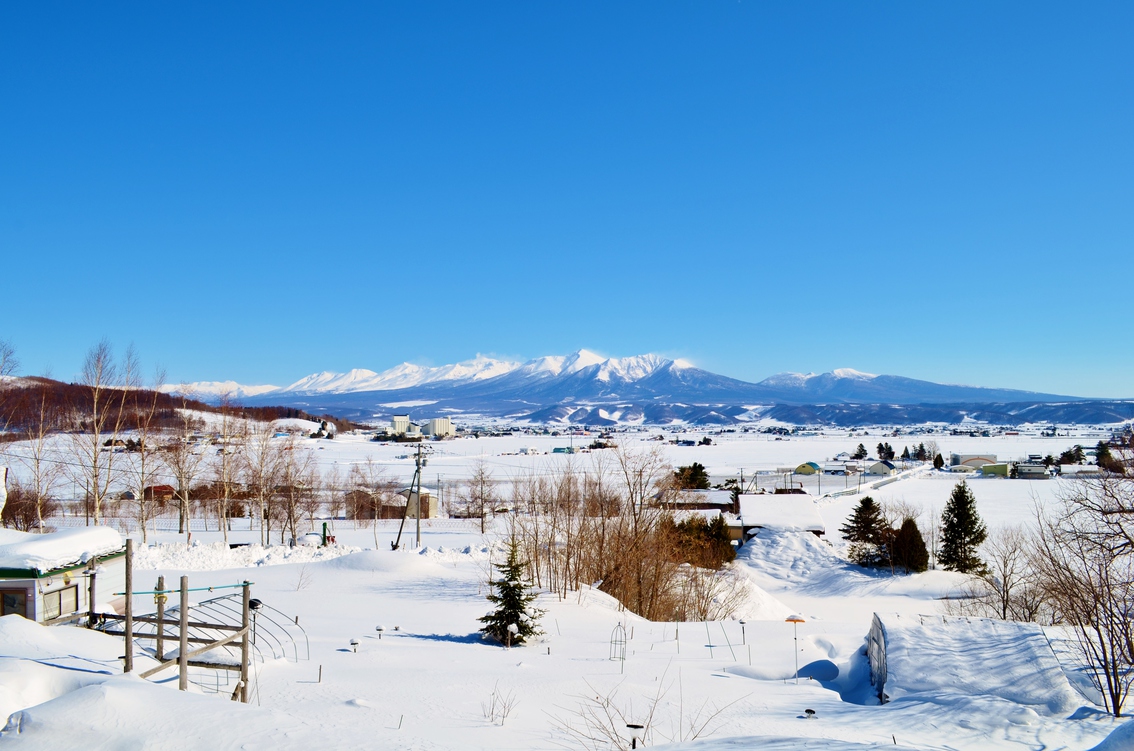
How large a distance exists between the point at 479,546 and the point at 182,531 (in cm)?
1984

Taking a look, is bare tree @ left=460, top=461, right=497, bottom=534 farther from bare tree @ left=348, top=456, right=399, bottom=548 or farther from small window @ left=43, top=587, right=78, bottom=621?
small window @ left=43, top=587, right=78, bottom=621

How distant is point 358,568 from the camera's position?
81.1 ft

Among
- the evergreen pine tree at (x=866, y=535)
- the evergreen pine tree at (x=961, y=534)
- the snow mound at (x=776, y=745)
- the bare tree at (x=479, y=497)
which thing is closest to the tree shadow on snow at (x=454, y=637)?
the snow mound at (x=776, y=745)

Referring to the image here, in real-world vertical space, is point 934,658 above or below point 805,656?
above

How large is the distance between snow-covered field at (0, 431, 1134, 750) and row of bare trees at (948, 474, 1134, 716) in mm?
725

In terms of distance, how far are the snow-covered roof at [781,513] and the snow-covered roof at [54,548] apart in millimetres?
41228

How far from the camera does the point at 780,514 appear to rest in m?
48.9

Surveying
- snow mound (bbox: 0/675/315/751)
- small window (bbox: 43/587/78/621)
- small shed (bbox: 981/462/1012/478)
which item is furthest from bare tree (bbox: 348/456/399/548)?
small shed (bbox: 981/462/1012/478)

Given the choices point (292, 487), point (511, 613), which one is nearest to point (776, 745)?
point (511, 613)

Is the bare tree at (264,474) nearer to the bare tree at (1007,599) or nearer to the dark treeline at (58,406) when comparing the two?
the dark treeline at (58,406)

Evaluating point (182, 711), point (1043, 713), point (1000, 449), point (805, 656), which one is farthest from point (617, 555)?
point (1000, 449)

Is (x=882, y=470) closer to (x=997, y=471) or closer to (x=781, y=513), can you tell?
(x=997, y=471)

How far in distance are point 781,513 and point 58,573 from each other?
44802 millimetres

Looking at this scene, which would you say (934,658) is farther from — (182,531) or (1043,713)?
(182,531)
